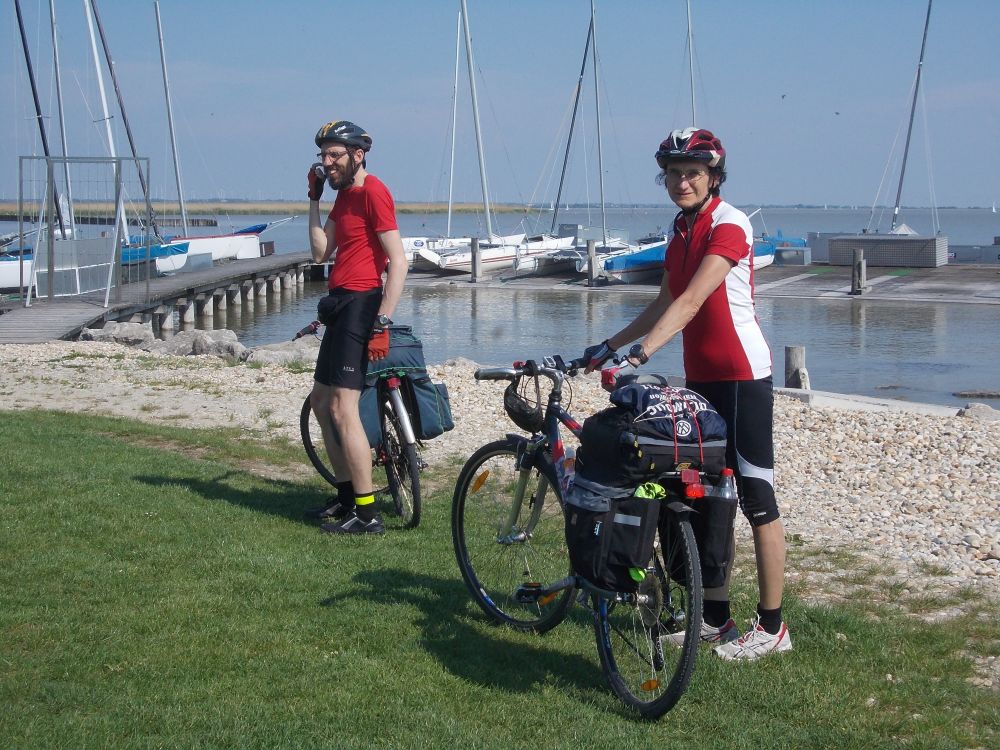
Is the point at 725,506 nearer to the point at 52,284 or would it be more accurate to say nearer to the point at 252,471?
the point at 252,471

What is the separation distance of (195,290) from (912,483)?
94.4 ft

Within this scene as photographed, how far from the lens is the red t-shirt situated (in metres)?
5.60

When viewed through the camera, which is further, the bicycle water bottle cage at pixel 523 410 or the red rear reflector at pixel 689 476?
the bicycle water bottle cage at pixel 523 410

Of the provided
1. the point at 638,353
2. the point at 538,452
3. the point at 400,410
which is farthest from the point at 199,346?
the point at 638,353

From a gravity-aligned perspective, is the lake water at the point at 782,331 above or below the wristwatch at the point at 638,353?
below

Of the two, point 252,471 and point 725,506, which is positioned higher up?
point 725,506

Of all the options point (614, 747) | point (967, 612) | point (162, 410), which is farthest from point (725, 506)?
point (162, 410)

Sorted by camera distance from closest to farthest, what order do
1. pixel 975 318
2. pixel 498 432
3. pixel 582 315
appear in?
pixel 498 432 → pixel 975 318 → pixel 582 315

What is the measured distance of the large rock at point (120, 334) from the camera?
63.0 ft

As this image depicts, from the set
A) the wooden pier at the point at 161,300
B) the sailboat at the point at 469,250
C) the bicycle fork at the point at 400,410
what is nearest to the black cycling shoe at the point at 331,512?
the bicycle fork at the point at 400,410

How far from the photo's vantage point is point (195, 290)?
33812 mm

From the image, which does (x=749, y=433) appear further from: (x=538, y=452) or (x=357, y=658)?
(x=357, y=658)

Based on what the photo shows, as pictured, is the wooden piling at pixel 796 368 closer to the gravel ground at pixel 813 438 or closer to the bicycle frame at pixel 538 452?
the gravel ground at pixel 813 438

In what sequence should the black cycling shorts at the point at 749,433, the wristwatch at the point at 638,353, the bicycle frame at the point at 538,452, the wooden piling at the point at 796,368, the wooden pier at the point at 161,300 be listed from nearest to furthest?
the wristwatch at the point at 638,353, the black cycling shorts at the point at 749,433, the bicycle frame at the point at 538,452, the wooden piling at the point at 796,368, the wooden pier at the point at 161,300
